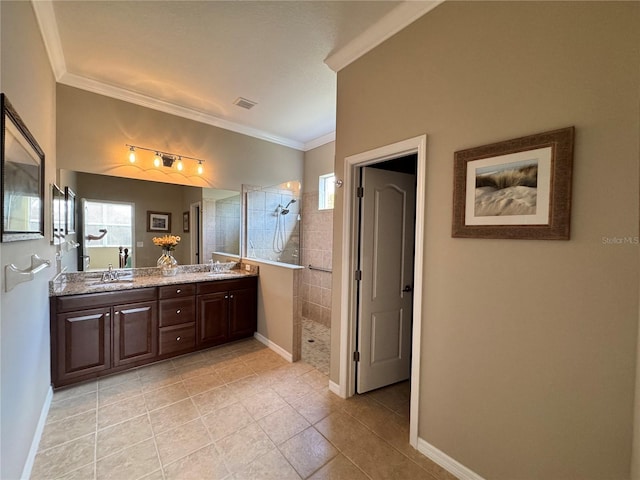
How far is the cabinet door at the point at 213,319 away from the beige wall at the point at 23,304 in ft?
4.12

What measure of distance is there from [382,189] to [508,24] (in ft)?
4.26

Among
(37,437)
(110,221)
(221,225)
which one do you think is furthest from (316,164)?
(37,437)

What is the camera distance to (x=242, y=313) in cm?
348

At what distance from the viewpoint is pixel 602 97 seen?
3.76ft

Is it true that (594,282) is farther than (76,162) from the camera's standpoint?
No

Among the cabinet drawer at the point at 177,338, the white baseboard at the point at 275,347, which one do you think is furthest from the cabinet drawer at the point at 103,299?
A: the white baseboard at the point at 275,347

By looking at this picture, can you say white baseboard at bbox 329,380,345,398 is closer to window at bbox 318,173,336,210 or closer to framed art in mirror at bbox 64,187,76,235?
window at bbox 318,173,336,210

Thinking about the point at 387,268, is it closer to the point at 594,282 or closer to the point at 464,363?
the point at 464,363

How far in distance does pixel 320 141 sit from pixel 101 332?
144 inches

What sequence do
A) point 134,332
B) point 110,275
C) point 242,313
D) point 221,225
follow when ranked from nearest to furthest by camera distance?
point 134,332, point 110,275, point 242,313, point 221,225

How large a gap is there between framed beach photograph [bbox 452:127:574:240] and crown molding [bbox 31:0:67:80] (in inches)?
114

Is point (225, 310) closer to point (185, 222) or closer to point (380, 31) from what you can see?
point (185, 222)

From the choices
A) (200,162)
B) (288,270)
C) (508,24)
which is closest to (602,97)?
(508,24)

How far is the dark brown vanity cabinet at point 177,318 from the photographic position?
288 cm
